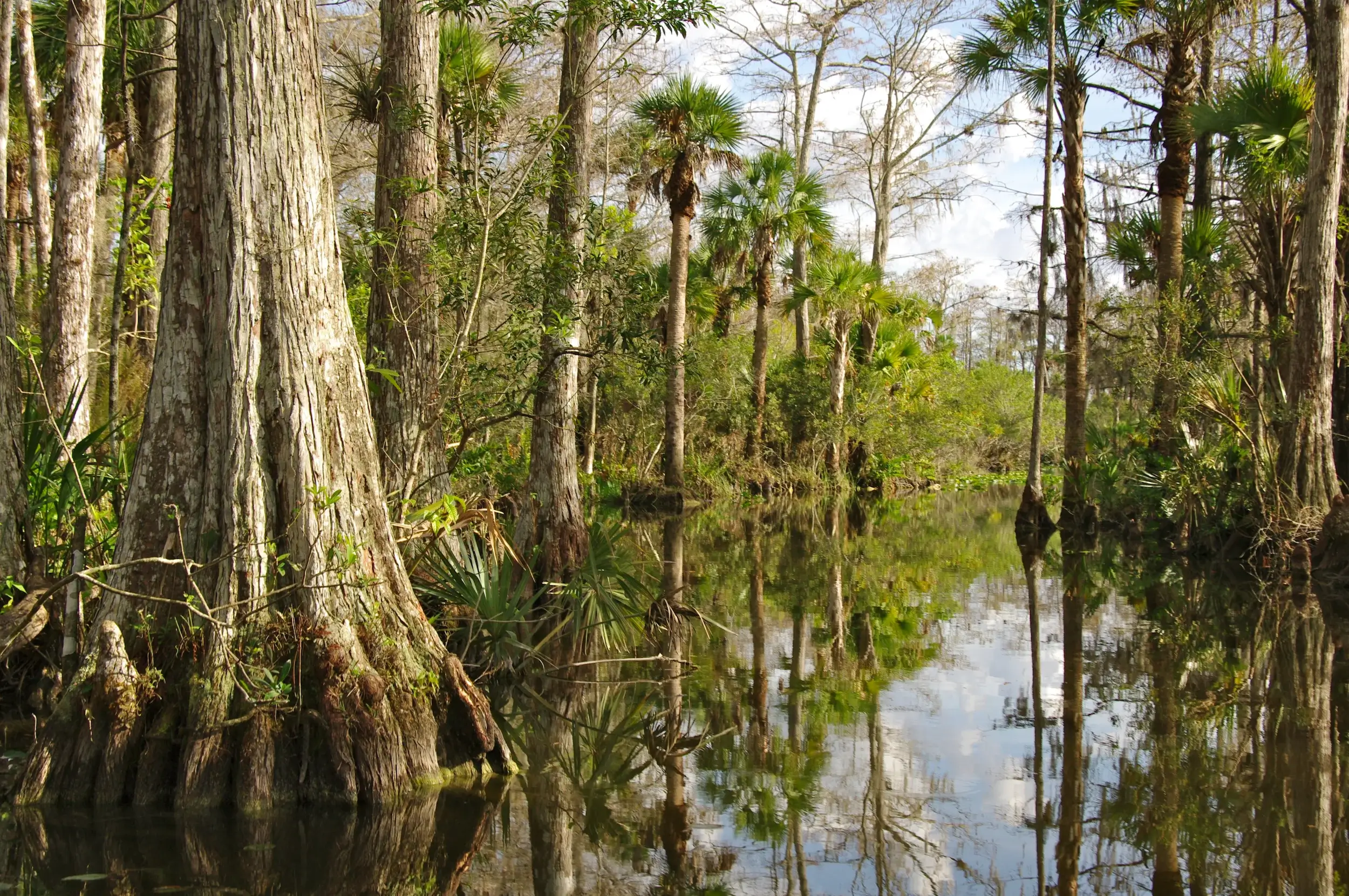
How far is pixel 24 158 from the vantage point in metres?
20.8

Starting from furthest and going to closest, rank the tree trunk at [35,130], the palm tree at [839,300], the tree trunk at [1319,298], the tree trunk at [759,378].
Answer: the tree trunk at [759,378] → the palm tree at [839,300] → the tree trunk at [1319,298] → the tree trunk at [35,130]

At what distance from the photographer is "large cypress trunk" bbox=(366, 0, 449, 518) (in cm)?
865

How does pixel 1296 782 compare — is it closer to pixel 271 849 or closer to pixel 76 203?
pixel 271 849

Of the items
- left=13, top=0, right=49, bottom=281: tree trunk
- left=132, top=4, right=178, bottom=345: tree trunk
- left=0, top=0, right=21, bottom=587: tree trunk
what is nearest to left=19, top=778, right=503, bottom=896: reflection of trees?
left=0, top=0, right=21, bottom=587: tree trunk

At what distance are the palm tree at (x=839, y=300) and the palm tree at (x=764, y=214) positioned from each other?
0.89 metres

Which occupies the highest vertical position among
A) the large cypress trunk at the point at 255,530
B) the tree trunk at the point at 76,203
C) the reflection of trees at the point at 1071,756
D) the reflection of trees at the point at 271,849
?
the tree trunk at the point at 76,203

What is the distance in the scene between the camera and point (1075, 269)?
58.4ft

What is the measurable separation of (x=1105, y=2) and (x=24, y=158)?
1963 centimetres

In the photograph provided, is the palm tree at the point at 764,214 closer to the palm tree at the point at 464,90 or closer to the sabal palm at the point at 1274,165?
the palm tree at the point at 464,90

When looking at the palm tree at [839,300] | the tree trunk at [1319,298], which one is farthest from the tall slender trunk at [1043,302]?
the palm tree at [839,300]

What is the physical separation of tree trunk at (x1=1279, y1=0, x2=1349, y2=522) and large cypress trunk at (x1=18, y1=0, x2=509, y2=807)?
35.3ft

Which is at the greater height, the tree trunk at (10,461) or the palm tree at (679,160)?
the palm tree at (679,160)

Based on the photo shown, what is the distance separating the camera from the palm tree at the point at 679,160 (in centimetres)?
2231

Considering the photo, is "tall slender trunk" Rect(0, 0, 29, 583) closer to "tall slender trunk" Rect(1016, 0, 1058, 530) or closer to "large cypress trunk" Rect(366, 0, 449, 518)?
"large cypress trunk" Rect(366, 0, 449, 518)
